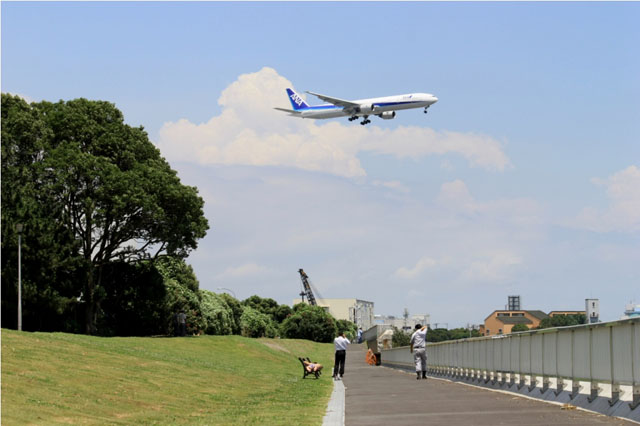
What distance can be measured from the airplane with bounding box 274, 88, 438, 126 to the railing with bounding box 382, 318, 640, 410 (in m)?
56.6

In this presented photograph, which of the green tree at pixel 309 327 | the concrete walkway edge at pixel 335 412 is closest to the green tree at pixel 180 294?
the green tree at pixel 309 327

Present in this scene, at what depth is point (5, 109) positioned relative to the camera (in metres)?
54.8

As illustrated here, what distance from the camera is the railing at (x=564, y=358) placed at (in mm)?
13477

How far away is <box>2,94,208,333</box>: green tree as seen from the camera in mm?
52000

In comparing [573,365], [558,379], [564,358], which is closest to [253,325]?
[558,379]

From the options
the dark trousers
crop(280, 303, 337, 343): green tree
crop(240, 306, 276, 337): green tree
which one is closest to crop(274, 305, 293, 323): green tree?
crop(280, 303, 337, 343): green tree

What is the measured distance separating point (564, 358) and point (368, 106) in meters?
68.5

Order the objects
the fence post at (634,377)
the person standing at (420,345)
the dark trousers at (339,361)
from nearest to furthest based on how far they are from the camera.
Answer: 1. the fence post at (634,377)
2. the person standing at (420,345)
3. the dark trousers at (339,361)

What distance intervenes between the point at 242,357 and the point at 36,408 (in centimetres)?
3602

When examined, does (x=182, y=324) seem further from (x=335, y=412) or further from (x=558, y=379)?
(x=558, y=379)

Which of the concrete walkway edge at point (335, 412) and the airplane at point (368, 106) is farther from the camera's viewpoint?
the airplane at point (368, 106)

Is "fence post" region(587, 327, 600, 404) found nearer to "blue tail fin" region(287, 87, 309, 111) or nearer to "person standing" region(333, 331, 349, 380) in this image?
"person standing" region(333, 331, 349, 380)

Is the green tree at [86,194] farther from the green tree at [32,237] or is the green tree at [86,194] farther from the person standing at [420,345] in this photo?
the person standing at [420,345]

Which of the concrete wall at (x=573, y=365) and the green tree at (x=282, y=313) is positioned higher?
the green tree at (x=282, y=313)
